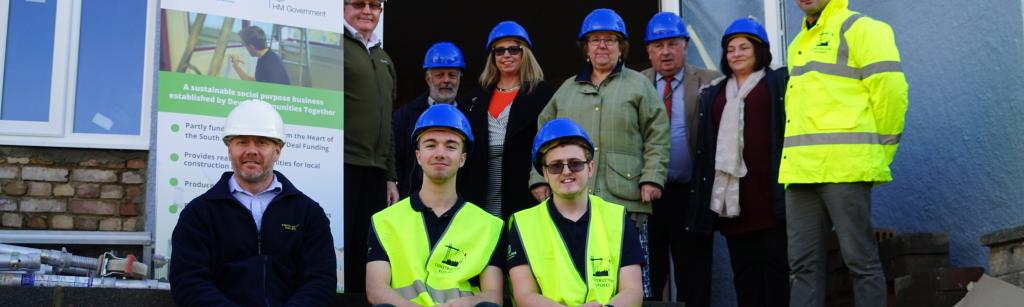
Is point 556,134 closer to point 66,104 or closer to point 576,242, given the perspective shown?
point 576,242

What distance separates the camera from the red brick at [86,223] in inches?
270

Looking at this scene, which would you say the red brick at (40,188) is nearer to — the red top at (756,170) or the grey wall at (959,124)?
the red top at (756,170)

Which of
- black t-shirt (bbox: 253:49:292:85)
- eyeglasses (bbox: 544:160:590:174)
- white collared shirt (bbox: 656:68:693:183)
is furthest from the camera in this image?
white collared shirt (bbox: 656:68:693:183)

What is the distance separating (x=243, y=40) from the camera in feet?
20.2

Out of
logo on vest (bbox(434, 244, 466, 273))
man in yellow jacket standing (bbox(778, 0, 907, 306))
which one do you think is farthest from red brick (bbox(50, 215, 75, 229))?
man in yellow jacket standing (bbox(778, 0, 907, 306))

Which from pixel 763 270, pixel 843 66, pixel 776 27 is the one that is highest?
pixel 776 27

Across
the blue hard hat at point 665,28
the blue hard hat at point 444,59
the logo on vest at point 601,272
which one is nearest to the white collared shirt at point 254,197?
the logo on vest at point 601,272

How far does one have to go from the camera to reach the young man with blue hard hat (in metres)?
5.16

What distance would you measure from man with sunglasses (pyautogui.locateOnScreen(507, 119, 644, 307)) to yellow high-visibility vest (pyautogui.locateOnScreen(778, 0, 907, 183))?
1.05 meters

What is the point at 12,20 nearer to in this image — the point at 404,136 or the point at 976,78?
the point at 404,136

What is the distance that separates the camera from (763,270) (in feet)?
20.5

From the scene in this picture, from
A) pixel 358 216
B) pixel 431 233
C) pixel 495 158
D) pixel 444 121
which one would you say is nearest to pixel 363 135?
pixel 358 216

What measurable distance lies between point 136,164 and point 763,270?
3.37 meters

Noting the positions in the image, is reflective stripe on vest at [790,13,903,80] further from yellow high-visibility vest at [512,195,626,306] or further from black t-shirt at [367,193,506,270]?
black t-shirt at [367,193,506,270]
